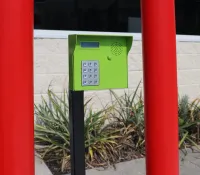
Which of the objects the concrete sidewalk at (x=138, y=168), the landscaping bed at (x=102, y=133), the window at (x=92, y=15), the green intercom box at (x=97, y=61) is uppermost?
the window at (x=92, y=15)

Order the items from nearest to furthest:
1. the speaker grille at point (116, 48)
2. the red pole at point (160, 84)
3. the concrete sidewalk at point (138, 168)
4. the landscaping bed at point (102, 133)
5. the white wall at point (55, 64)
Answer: the red pole at point (160, 84) → the speaker grille at point (116, 48) → the concrete sidewalk at point (138, 168) → the landscaping bed at point (102, 133) → the white wall at point (55, 64)

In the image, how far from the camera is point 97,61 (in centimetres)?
299

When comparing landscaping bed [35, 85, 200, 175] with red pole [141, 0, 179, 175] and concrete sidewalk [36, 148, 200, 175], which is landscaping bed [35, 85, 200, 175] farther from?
red pole [141, 0, 179, 175]

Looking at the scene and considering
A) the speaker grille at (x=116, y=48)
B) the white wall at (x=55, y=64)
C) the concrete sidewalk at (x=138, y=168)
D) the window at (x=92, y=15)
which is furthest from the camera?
the window at (x=92, y=15)

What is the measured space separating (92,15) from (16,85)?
4.27 meters

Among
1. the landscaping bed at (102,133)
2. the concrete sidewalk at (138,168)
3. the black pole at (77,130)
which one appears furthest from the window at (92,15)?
the black pole at (77,130)

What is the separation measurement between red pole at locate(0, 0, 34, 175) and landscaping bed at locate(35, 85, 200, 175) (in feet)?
6.90

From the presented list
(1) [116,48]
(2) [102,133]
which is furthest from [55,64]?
(1) [116,48]

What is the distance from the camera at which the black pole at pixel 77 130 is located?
297 cm

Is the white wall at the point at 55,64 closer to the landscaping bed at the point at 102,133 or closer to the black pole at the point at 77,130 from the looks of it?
the landscaping bed at the point at 102,133

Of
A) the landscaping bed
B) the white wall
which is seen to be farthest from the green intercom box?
the white wall

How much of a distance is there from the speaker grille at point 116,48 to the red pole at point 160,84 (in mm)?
383

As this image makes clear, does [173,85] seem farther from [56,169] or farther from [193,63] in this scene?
[193,63]

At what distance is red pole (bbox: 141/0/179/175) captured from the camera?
269 cm
